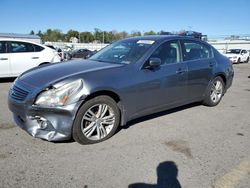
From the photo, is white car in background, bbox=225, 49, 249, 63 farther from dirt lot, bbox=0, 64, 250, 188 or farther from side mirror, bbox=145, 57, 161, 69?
side mirror, bbox=145, 57, 161, 69

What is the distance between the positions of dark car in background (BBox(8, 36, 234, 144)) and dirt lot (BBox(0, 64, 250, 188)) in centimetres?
29

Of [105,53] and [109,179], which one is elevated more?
[105,53]

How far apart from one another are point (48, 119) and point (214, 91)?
13.2 ft

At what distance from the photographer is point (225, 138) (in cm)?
411

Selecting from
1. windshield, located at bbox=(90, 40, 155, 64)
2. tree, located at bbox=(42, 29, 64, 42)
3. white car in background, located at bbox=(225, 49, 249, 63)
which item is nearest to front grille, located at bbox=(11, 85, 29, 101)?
windshield, located at bbox=(90, 40, 155, 64)

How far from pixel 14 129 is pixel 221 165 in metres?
3.23

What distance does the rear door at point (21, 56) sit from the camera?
8578 millimetres

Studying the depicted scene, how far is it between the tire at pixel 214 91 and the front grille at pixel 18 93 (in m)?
3.81

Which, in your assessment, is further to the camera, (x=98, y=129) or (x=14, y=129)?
(x=14, y=129)

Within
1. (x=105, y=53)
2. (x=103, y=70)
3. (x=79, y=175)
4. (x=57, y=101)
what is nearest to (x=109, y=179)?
(x=79, y=175)

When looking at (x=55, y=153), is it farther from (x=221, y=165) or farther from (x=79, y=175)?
(x=221, y=165)

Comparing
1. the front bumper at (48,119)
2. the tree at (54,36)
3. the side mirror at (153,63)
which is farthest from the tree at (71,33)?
the front bumper at (48,119)

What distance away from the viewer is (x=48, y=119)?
3400 millimetres

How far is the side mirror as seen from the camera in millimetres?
4121
